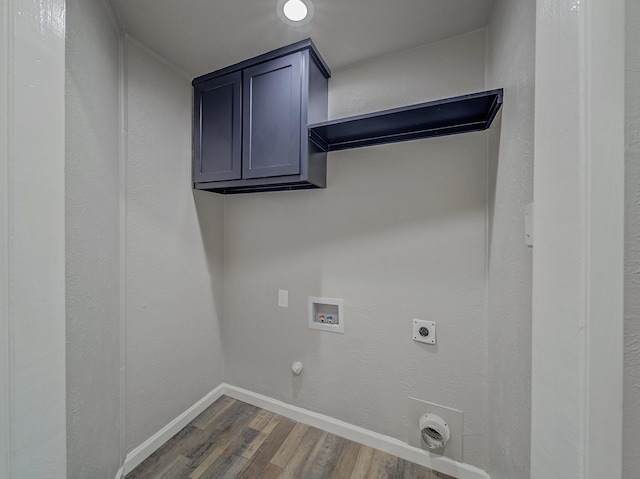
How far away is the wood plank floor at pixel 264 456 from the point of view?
4.25ft

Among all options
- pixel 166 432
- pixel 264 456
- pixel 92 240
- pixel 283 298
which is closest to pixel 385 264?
pixel 283 298

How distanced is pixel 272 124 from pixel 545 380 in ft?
4.89

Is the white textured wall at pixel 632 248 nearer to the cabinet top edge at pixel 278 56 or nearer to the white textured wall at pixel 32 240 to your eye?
the white textured wall at pixel 32 240

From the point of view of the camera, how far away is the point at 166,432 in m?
1.49

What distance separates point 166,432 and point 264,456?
25.2 inches

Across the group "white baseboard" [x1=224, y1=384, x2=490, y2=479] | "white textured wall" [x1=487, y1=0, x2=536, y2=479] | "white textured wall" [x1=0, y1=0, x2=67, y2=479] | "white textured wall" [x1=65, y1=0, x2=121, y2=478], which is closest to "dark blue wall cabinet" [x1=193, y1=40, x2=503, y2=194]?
"white textured wall" [x1=487, y1=0, x2=536, y2=479]

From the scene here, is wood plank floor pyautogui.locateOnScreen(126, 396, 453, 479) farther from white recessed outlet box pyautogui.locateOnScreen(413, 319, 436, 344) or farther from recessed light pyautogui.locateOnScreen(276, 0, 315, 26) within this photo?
recessed light pyautogui.locateOnScreen(276, 0, 315, 26)

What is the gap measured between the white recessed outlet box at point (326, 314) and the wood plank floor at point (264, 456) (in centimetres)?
67

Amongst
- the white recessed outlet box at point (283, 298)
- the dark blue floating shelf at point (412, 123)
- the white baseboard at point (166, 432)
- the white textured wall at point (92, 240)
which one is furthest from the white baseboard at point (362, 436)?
the dark blue floating shelf at point (412, 123)

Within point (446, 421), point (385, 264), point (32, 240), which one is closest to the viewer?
point (32, 240)

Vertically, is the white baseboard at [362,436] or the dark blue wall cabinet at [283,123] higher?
the dark blue wall cabinet at [283,123]

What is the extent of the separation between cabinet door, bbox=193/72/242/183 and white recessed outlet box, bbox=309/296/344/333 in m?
0.97

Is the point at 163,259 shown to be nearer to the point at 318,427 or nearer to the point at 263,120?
the point at 263,120

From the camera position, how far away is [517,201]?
88 cm
